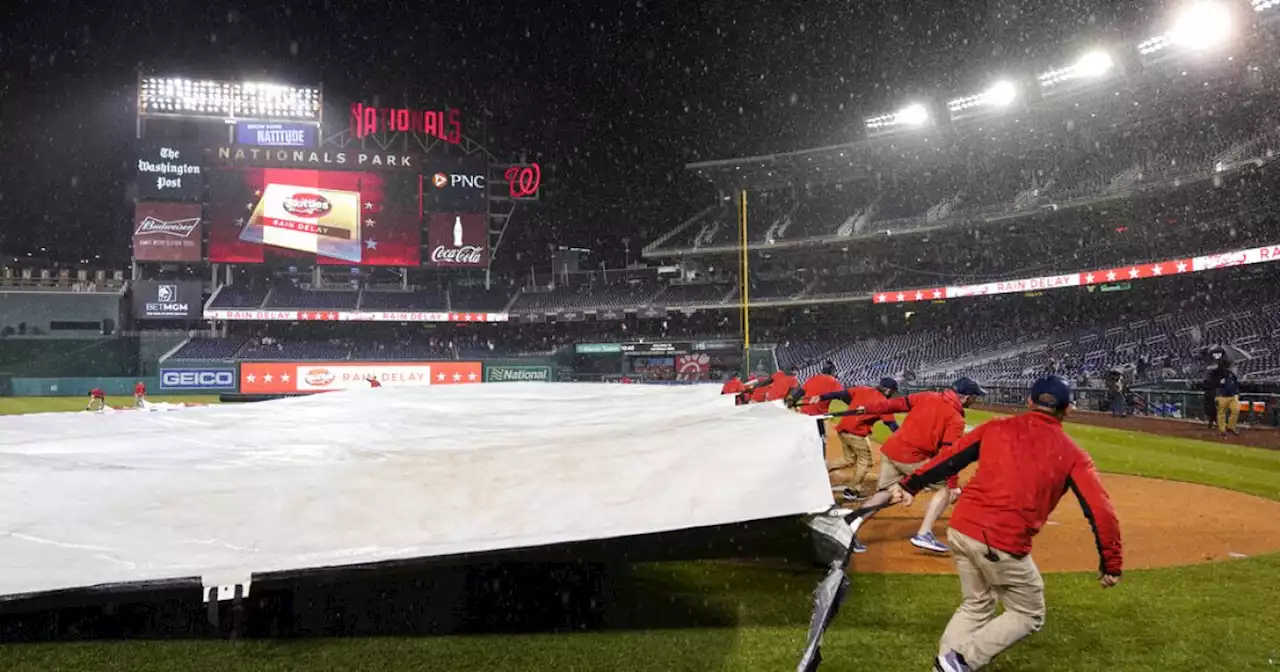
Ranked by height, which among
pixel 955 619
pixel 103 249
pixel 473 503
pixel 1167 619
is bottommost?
pixel 1167 619

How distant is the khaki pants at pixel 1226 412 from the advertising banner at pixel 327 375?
28.7m

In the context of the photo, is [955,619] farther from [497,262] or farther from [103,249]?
[103,249]

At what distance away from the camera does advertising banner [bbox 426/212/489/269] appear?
44.1 meters

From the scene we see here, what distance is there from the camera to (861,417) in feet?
28.9

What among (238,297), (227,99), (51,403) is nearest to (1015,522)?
(51,403)

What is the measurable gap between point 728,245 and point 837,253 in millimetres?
6655

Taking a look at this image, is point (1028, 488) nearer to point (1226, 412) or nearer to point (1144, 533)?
point (1144, 533)

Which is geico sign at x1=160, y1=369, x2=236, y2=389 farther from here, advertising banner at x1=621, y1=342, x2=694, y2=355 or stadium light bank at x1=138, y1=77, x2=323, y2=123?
advertising banner at x1=621, y1=342, x2=694, y2=355

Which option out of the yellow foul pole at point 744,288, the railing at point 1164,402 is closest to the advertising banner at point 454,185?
the yellow foul pole at point 744,288

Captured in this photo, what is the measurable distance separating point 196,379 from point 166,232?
11148mm

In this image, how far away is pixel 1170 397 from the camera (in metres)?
22.6

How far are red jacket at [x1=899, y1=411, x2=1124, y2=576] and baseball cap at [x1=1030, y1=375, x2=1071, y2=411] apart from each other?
0.07m

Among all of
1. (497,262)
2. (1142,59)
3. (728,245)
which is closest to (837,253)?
(728,245)

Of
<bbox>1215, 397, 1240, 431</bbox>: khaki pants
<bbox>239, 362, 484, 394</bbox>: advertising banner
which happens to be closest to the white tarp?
<bbox>1215, 397, 1240, 431</bbox>: khaki pants
